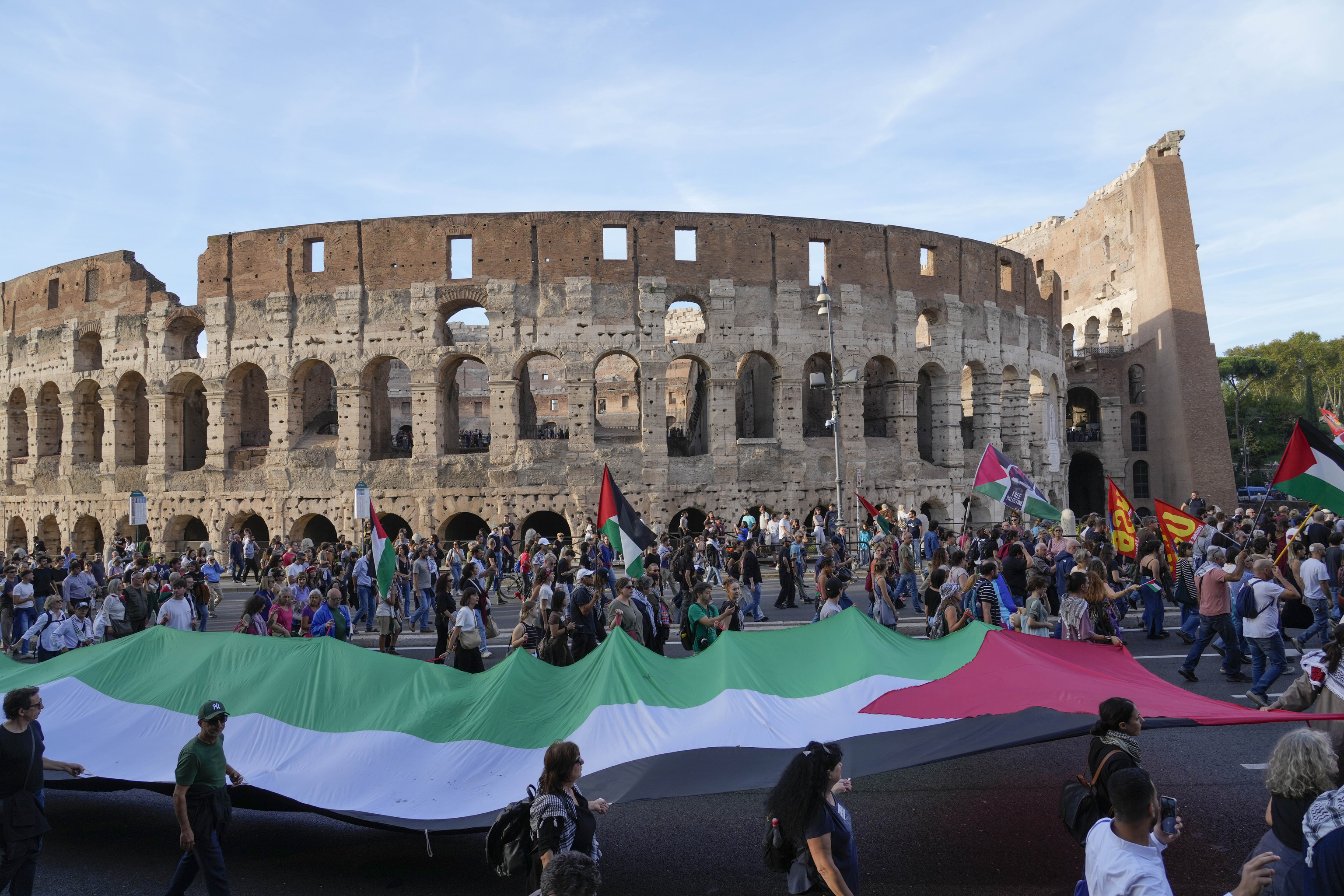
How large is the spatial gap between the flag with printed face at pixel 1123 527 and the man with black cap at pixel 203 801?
1458 centimetres

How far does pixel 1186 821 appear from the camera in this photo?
20.9ft

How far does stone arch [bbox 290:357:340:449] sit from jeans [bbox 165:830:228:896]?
75.5 feet

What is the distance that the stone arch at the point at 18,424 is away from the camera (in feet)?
106

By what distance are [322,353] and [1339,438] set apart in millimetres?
27731

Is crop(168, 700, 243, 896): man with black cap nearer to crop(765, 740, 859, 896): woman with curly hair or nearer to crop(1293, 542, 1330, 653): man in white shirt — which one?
crop(765, 740, 859, 896): woman with curly hair

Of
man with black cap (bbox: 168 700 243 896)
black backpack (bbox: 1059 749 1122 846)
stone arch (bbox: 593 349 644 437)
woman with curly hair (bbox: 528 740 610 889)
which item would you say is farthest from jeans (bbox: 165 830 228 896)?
stone arch (bbox: 593 349 644 437)

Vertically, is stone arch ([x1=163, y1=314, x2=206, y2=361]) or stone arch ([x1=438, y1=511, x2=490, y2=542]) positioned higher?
stone arch ([x1=163, y1=314, x2=206, y2=361])

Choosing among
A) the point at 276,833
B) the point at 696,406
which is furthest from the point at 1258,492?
the point at 276,833

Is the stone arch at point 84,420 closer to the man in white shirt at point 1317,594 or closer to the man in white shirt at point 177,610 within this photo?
the man in white shirt at point 177,610

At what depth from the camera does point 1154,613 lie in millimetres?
13000

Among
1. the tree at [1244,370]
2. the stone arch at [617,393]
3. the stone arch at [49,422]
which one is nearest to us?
the stone arch at [49,422]

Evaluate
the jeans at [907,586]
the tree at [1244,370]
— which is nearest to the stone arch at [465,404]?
the jeans at [907,586]

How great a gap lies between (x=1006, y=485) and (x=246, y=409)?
2528 centimetres

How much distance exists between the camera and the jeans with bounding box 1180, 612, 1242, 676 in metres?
9.98
